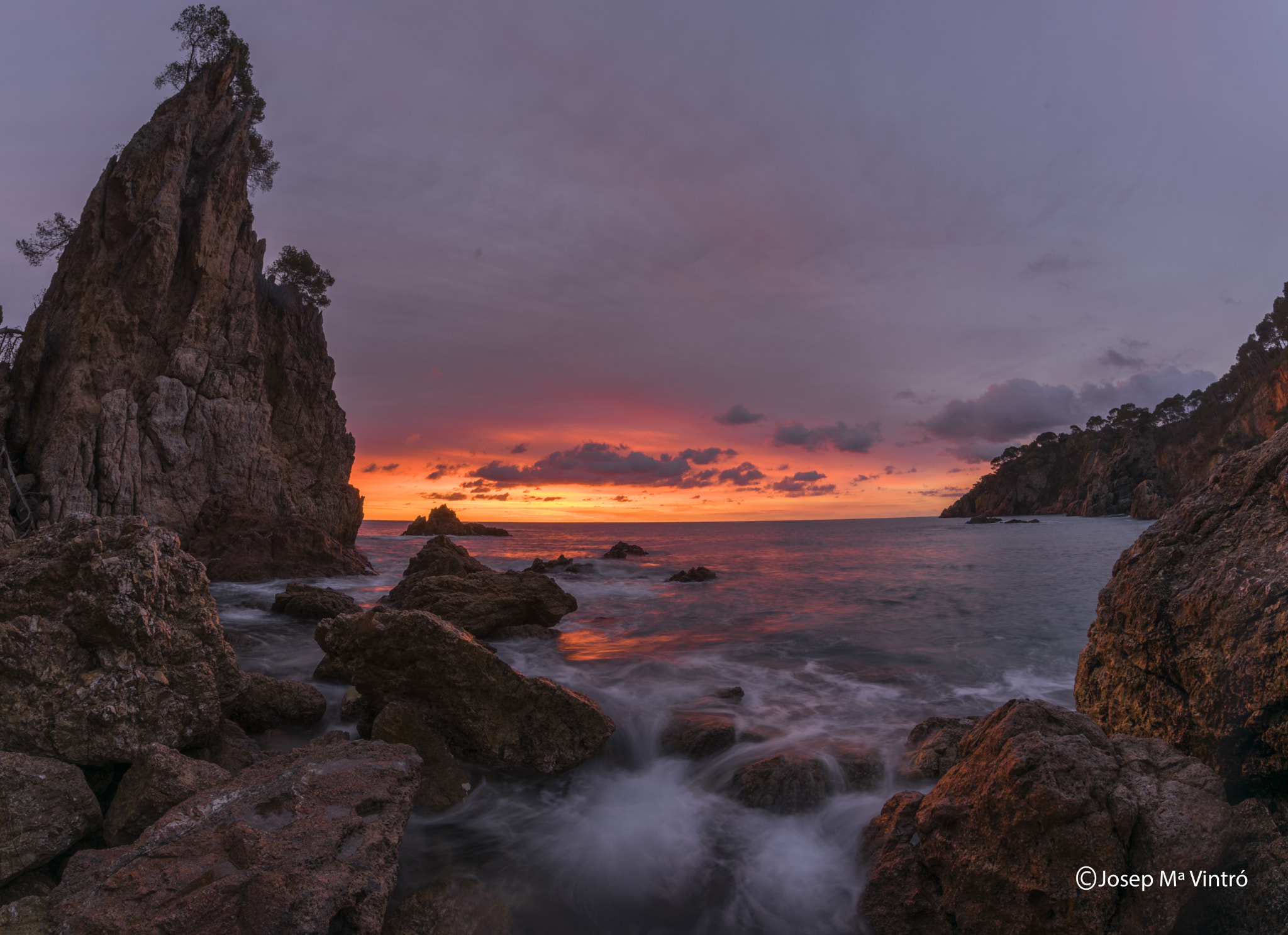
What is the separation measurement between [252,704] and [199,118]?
31627mm

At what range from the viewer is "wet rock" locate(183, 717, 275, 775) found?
523 centimetres

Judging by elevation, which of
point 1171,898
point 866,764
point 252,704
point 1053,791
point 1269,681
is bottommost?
point 866,764

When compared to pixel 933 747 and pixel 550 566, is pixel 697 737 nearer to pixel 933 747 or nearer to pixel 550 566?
pixel 933 747

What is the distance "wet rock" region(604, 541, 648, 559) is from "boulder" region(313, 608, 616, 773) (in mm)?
35294

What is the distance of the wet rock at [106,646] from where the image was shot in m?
4.43

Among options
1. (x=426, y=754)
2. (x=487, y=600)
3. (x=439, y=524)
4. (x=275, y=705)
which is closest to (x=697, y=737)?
(x=426, y=754)

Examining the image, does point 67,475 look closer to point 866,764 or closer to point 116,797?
point 116,797

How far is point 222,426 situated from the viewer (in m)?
24.4

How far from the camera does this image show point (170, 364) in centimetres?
2312

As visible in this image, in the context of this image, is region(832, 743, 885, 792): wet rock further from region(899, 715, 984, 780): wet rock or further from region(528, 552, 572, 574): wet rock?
region(528, 552, 572, 574): wet rock

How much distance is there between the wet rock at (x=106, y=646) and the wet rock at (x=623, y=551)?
36429 mm

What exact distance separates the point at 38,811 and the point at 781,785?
20.3 feet

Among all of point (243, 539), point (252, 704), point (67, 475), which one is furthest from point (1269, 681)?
point (67, 475)

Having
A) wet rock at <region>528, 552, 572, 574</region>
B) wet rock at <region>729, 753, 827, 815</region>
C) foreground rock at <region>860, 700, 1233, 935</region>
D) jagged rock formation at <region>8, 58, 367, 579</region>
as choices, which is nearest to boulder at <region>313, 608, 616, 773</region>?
wet rock at <region>729, 753, 827, 815</region>
